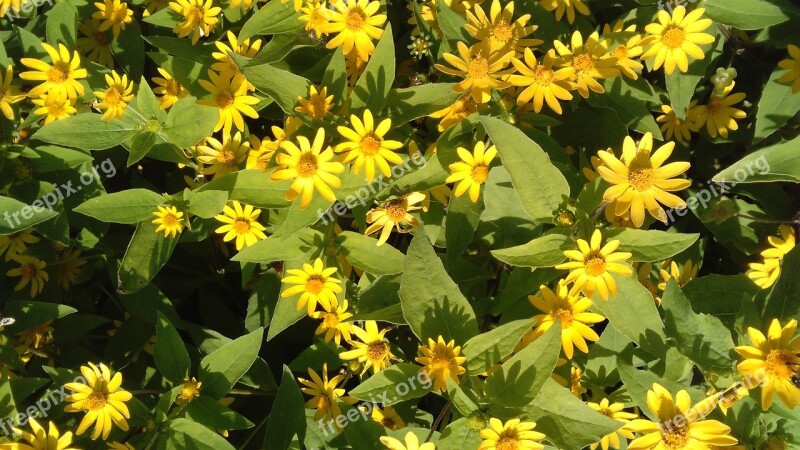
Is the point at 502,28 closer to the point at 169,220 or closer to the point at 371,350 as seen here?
the point at 371,350

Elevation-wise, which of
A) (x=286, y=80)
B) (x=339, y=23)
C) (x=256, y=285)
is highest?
(x=339, y=23)

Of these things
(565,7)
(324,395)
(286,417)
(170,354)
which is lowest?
(324,395)

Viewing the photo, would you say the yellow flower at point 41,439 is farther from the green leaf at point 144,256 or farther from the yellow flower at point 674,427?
the yellow flower at point 674,427

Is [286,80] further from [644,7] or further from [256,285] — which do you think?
[644,7]

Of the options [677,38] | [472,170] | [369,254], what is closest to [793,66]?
[677,38]

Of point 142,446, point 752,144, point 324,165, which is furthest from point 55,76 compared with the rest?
point 752,144

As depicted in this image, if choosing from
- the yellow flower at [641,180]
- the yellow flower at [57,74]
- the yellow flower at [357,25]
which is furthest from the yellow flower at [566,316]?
the yellow flower at [57,74]
